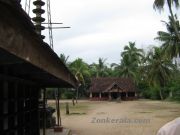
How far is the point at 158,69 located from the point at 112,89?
9.89 metres

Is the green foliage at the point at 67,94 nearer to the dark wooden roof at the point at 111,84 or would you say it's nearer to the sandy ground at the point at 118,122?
the dark wooden roof at the point at 111,84

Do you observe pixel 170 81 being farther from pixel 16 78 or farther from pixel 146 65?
pixel 16 78

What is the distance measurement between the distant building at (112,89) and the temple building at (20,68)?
5687cm

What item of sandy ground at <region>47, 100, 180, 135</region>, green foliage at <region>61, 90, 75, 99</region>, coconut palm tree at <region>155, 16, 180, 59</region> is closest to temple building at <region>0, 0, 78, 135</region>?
sandy ground at <region>47, 100, 180, 135</region>

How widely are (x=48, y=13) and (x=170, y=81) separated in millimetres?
52759

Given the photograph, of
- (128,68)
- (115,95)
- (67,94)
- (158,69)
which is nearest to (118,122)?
(158,69)

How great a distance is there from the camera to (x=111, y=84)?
65562 mm

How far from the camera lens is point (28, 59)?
2617 mm

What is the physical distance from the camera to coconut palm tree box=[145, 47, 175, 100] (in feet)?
192

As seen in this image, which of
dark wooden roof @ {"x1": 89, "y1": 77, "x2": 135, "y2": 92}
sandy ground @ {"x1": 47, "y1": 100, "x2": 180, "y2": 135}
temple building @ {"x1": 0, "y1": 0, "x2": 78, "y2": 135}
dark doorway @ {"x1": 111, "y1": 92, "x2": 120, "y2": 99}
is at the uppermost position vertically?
dark wooden roof @ {"x1": 89, "y1": 77, "x2": 135, "y2": 92}

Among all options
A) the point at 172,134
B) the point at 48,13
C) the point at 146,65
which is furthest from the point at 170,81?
the point at 172,134

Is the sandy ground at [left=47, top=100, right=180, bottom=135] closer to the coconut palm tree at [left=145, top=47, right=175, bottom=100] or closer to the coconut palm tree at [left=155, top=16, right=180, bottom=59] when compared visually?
the coconut palm tree at [left=155, top=16, right=180, bottom=59]

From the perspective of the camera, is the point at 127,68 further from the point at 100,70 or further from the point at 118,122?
the point at 118,122

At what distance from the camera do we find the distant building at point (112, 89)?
6512cm
